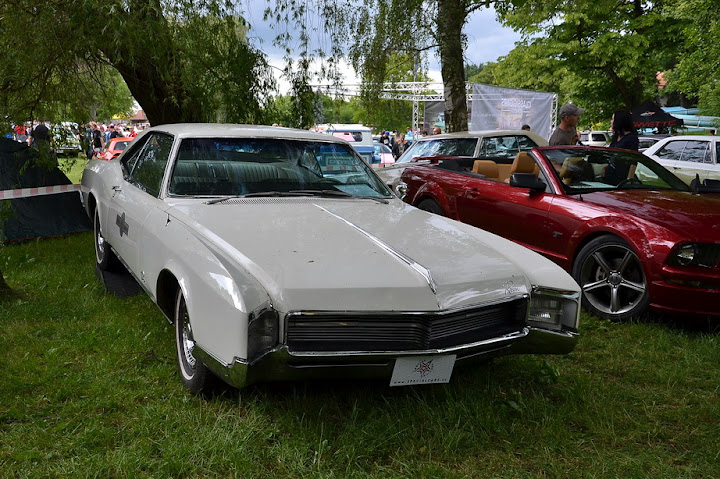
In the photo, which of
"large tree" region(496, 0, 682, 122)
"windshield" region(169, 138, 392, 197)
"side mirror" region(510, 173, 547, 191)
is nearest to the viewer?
"windshield" region(169, 138, 392, 197)

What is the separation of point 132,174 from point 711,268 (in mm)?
4331

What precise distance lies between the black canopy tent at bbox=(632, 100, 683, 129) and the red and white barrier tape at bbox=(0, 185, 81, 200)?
66.9ft

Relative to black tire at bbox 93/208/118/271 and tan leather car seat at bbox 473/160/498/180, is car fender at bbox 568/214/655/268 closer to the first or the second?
tan leather car seat at bbox 473/160/498/180

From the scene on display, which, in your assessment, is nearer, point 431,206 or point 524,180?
point 524,180

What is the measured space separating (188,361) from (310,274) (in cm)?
106

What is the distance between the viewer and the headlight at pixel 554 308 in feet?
10.6

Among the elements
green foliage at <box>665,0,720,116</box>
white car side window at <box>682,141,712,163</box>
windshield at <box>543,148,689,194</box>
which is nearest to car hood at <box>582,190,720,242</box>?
windshield at <box>543,148,689,194</box>

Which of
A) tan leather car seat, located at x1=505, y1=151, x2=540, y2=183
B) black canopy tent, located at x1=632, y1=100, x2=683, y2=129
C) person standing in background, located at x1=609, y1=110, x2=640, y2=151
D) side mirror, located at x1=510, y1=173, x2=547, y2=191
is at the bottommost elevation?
side mirror, located at x1=510, y1=173, x2=547, y2=191

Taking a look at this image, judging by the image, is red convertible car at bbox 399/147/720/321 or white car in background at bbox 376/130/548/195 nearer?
red convertible car at bbox 399/147/720/321

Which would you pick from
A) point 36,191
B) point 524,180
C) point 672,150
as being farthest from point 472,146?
point 36,191

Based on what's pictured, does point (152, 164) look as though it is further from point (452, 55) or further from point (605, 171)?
point (452, 55)

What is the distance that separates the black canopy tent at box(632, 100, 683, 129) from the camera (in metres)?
22.7

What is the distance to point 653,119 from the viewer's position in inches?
899

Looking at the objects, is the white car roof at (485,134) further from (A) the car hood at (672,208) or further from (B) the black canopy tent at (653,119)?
(B) the black canopy tent at (653,119)
